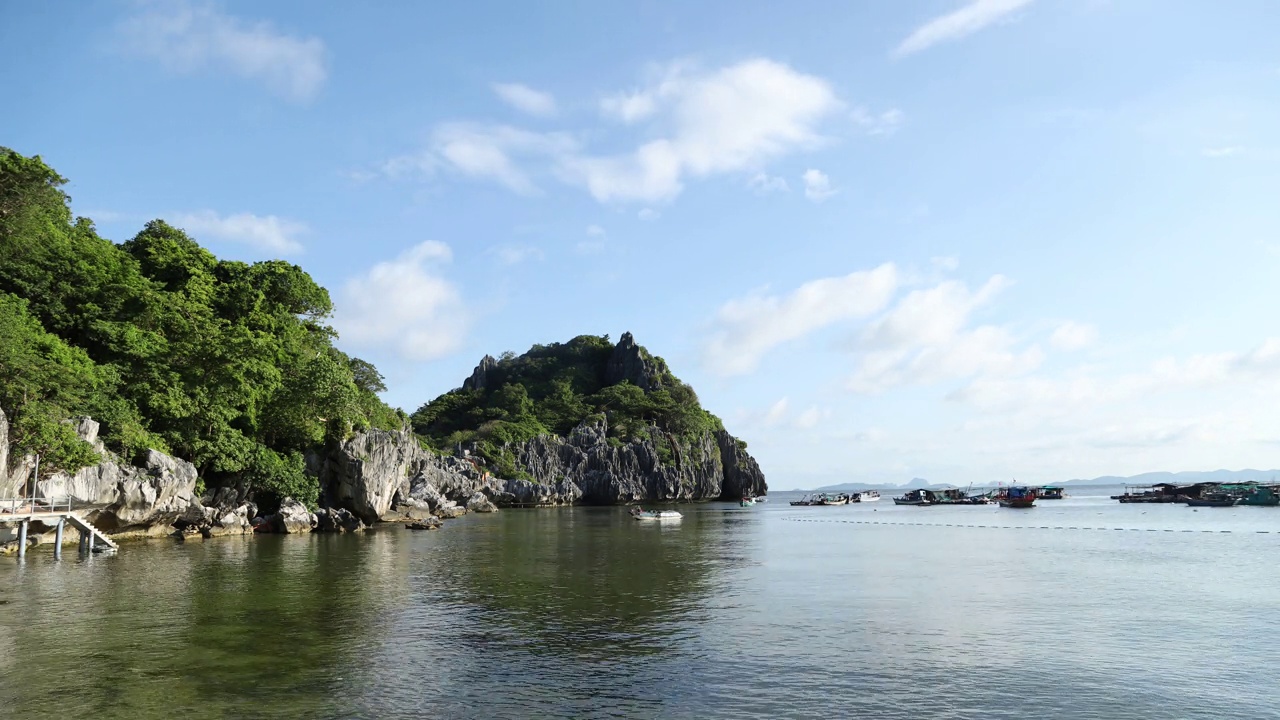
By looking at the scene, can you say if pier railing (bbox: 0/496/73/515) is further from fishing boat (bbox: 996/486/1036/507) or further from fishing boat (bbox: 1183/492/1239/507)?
fishing boat (bbox: 1183/492/1239/507)

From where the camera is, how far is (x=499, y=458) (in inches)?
5384

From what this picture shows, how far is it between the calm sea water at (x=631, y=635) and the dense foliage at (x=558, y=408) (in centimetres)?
10899

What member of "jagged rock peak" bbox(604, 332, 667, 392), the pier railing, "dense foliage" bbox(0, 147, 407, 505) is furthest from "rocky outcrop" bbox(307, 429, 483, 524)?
"jagged rock peak" bbox(604, 332, 667, 392)

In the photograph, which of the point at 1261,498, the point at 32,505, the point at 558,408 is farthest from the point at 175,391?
the point at 1261,498

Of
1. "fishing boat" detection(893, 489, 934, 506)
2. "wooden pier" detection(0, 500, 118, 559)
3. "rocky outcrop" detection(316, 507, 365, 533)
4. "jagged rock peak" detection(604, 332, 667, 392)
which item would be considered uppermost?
"jagged rock peak" detection(604, 332, 667, 392)

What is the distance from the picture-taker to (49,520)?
39.4 m

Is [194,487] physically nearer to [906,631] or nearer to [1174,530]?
[906,631]

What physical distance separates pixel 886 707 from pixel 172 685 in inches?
639

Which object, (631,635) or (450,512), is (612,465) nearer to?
(450,512)

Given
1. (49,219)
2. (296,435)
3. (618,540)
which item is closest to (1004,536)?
(618,540)

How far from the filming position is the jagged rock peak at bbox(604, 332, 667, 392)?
18525cm

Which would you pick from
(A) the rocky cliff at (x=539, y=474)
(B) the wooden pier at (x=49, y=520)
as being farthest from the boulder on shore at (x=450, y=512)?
(B) the wooden pier at (x=49, y=520)

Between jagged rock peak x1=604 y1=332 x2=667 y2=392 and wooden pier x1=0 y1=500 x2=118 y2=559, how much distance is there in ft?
476

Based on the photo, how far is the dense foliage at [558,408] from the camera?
156250mm
